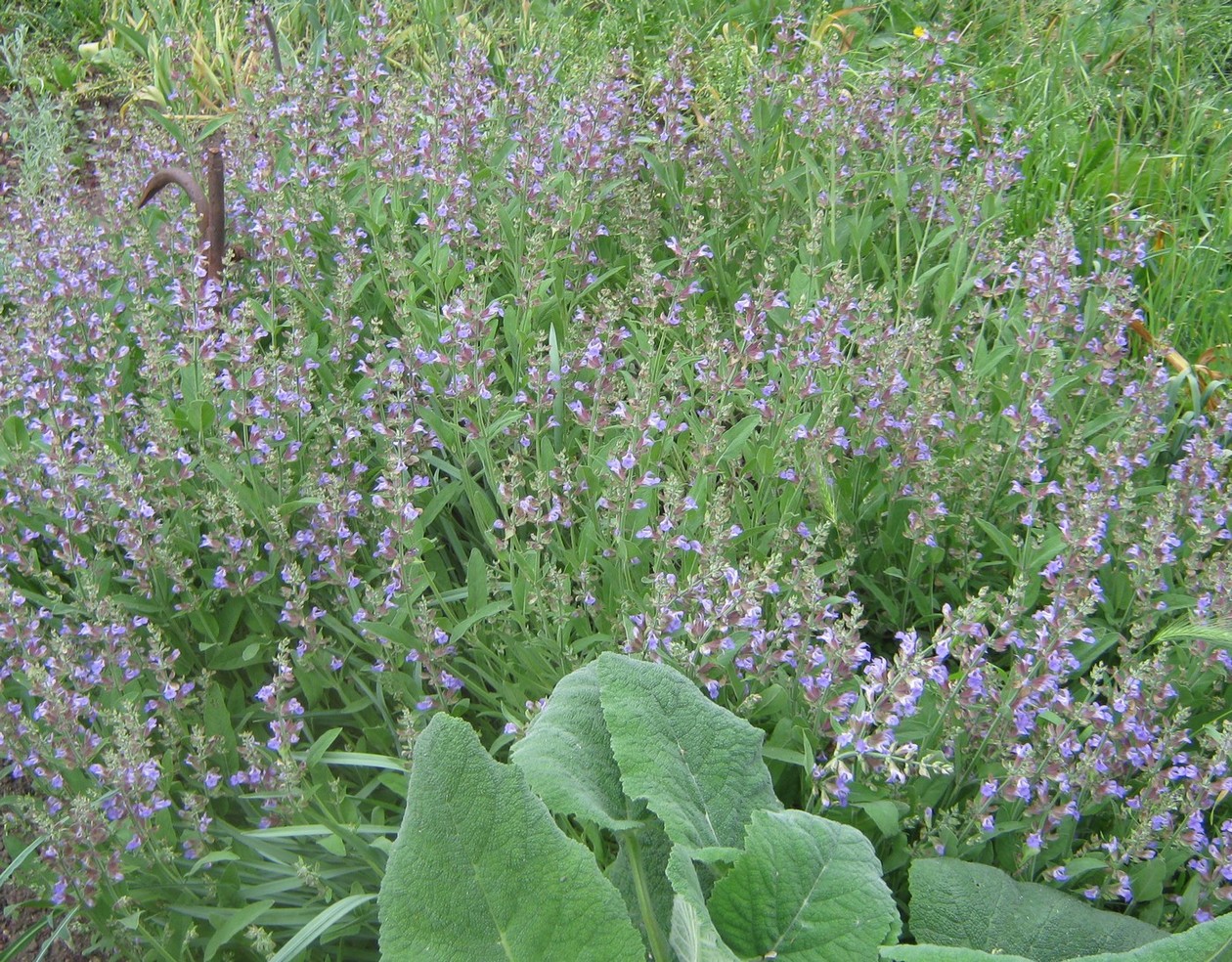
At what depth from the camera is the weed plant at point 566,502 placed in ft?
6.45

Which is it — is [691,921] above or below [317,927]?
above

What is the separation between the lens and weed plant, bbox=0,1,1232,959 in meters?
1.97

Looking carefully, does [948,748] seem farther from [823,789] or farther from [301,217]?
[301,217]

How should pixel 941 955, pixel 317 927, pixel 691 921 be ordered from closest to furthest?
pixel 941 955
pixel 691 921
pixel 317 927

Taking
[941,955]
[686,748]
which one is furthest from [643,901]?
[941,955]

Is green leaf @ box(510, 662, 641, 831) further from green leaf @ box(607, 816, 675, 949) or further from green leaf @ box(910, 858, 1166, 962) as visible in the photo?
green leaf @ box(910, 858, 1166, 962)

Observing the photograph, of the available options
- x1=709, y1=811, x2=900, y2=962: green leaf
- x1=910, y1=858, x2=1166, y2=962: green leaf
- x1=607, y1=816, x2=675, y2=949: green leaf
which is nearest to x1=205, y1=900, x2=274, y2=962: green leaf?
x1=607, y1=816, x2=675, y2=949: green leaf

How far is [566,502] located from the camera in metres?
2.46

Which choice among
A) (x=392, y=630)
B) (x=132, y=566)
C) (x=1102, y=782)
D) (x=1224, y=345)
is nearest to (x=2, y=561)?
(x=132, y=566)

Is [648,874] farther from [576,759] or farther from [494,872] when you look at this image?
[494,872]

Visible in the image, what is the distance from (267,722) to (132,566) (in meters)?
0.47

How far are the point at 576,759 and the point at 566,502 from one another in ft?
2.87

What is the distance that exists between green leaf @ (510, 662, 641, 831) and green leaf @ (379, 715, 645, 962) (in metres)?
0.08

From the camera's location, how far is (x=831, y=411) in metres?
2.38
